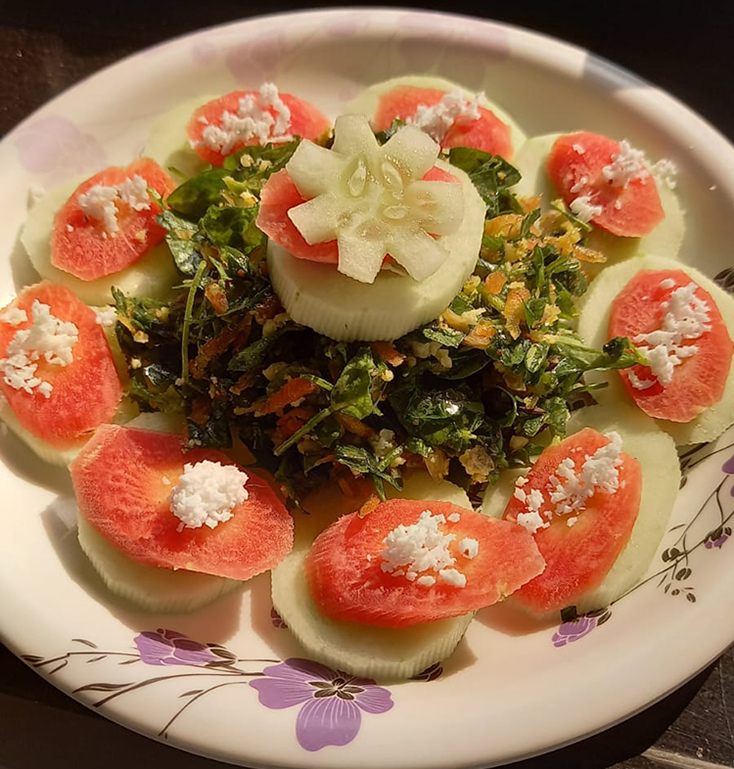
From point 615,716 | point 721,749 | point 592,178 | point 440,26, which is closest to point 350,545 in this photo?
point 615,716

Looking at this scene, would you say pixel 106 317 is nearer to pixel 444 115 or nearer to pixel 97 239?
pixel 97 239

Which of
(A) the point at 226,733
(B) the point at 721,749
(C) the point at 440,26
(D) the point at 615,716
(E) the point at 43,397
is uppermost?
(C) the point at 440,26

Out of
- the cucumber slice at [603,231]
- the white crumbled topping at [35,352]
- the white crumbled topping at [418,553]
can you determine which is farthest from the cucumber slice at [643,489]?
the white crumbled topping at [35,352]

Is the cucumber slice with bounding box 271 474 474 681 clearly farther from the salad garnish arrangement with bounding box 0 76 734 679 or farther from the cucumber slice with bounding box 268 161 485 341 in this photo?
the cucumber slice with bounding box 268 161 485 341

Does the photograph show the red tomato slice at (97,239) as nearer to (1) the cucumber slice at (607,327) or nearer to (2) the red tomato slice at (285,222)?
(2) the red tomato slice at (285,222)

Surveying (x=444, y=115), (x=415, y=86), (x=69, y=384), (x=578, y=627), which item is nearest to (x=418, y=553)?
(x=578, y=627)

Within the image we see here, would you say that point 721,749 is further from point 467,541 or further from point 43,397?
point 43,397
